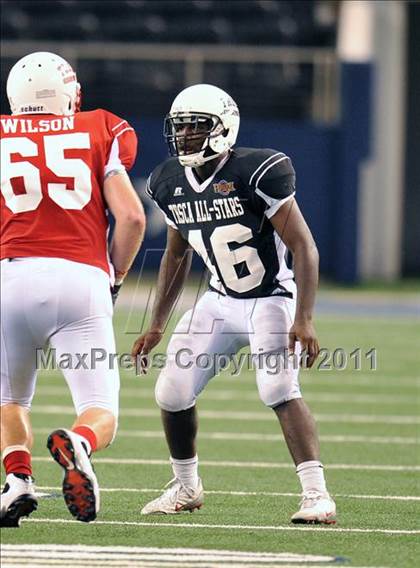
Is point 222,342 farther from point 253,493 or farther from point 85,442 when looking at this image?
point 85,442

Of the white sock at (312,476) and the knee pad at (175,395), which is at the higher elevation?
the knee pad at (175,395)

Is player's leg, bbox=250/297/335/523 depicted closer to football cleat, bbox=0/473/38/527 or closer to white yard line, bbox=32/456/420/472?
football cleat, bbox=0/473/38/527

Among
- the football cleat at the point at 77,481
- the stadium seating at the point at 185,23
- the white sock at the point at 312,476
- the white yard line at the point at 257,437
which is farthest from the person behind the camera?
the stadium seating at the point at 185,23

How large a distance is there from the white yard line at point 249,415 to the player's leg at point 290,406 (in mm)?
2998

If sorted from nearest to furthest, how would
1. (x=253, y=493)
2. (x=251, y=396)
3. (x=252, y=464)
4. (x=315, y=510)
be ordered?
1. (x=315, y=510)
2. (x=253, y=493)
3. (x=252, y=464)
4. (x=251, y=396)

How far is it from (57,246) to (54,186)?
0.18m

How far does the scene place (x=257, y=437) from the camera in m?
7.16

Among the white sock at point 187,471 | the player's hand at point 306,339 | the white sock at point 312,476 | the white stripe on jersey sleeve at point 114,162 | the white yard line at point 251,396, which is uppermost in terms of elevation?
the white stripe on jersey sleeve at point 114,162

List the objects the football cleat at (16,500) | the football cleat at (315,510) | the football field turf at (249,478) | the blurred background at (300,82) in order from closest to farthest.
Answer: the football field turf at (249,478)
the football cleat at (16,500)
the football cleat at (315,510)
the blurred background at (300,82)

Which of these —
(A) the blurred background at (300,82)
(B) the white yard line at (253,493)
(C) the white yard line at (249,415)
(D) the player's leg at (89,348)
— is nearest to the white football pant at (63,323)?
(D) the player's leg at (89,348)

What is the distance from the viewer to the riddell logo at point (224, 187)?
4812mm

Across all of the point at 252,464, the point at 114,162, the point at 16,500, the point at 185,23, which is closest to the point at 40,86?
the point at 114,162

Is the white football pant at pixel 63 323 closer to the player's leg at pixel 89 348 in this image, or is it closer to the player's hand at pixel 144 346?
the player's leg at pixel 89 348

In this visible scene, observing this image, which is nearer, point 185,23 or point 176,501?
point 176,501
